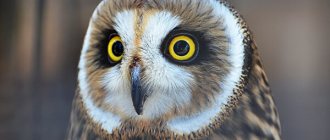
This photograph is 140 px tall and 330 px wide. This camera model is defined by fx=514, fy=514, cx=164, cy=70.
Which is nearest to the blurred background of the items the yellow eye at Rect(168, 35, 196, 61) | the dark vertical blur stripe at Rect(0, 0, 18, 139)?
the dark vertical blur stripe at Rect(0, 0, 18, 139)

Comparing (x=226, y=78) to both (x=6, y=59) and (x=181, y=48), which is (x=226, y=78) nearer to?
(x=181, y=48)

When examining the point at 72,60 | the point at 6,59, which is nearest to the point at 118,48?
the point at 72,60

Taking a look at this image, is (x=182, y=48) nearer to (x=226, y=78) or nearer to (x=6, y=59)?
(x=226, y=78)

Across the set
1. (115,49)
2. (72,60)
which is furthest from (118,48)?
(72,60)

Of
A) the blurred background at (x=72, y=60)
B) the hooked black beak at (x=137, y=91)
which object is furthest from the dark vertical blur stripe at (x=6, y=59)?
the hooked black beak at (x=137, y=91)

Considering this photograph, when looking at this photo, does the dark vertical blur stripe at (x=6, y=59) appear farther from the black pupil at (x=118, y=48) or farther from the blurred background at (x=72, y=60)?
the black pupil at (x=118, y=48)

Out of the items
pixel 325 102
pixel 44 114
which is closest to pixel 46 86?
pixel 44 114

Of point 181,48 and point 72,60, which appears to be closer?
point 181,48
